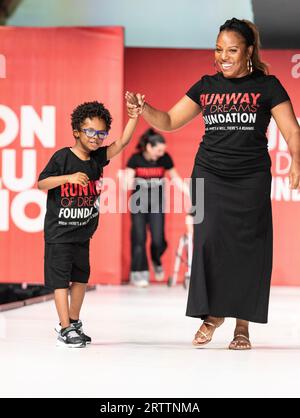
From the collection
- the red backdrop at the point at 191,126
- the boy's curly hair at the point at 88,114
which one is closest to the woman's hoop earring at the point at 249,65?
the boy's curly hair at the point at 88,114

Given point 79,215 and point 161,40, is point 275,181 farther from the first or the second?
point 79,215

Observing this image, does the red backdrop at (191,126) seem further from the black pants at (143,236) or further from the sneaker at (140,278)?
the sneaker at (140,278)

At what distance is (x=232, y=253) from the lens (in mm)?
4062

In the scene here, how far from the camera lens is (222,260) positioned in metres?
4.07

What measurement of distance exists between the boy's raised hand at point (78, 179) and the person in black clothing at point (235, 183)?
1.12ft

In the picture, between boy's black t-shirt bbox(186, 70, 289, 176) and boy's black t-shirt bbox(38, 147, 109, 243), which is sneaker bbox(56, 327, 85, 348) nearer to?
boy's black t-shirt bbox(38, 147, 109, 243)

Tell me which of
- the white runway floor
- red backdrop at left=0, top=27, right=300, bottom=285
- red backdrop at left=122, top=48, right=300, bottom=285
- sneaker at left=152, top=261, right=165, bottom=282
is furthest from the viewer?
red backdrop at left=122, top=48, right=300, bottom=285

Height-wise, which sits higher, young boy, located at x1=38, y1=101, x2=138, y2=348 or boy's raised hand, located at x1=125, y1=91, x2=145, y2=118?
boy's raised hand, located at x1=125, y1=91, x2=145, y2=118

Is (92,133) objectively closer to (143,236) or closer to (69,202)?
(69,202)

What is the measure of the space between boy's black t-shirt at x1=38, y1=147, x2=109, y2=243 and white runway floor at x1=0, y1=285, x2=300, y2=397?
0.48m

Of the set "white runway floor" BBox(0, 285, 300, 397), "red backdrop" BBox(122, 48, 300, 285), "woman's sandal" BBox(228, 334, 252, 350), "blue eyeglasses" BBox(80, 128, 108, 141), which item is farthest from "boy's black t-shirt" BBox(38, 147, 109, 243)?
"red backdrop" BBox(122, 48, 300, 285)

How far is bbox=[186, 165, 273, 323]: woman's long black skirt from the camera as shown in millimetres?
4039

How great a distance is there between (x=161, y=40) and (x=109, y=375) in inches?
251
